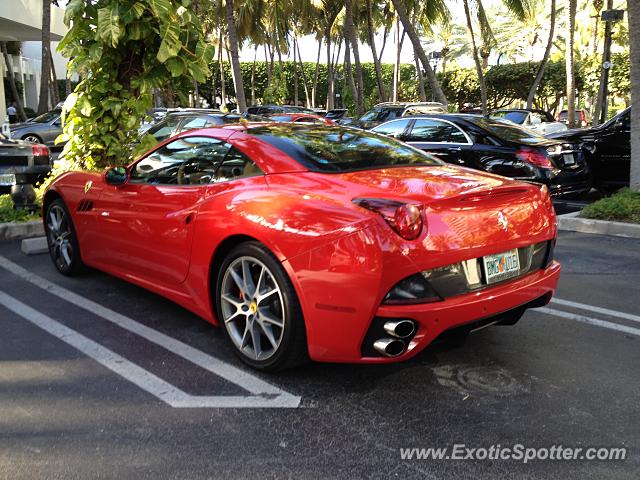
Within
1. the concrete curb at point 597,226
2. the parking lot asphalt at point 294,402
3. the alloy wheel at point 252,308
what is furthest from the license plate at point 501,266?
the concrete curb at point 597,226

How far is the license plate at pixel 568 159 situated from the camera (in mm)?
8859

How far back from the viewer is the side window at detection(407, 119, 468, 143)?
30.6 feet

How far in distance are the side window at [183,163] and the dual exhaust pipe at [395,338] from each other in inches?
65.9

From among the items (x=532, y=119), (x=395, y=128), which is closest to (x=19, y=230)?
(x=395, y=128)

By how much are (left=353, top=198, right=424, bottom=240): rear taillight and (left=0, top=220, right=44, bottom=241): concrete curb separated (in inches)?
226

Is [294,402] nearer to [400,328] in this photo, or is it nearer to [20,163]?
[400,328]

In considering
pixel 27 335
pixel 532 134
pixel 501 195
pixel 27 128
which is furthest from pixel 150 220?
pixel 27 128

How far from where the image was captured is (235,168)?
384cm

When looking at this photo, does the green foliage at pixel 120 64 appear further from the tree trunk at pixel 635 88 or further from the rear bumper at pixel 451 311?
the tree trunk at pixel 635 88

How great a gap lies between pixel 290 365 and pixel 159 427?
0.77 metres

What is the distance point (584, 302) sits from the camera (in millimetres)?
4820

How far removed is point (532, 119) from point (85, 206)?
15.4 m

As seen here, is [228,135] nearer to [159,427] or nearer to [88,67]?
[159,427]

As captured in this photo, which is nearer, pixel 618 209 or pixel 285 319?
pixel 285 319
